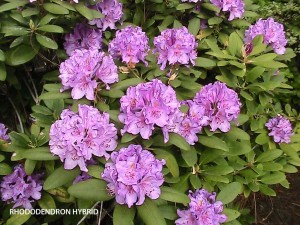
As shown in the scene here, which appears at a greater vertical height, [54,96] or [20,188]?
[54,96]

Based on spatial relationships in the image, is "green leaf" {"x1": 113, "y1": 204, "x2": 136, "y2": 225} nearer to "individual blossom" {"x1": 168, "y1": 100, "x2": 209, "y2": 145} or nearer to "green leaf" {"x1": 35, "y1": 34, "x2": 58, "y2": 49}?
"individual blossom" {"x1": 168, "y1": 100, "x2": 209, "y2": 145}

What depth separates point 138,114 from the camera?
1176 mm

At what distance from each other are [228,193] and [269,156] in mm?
589

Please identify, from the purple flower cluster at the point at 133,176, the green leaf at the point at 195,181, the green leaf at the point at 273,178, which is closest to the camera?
the purple flower cluster at the point at 133,176

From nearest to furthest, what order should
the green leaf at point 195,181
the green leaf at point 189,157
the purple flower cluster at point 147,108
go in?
the purple flower cluster at point 147,108
the green leaf at point 189,157
the green leaf at point 195,181

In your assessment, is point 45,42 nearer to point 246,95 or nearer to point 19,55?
point 19,55

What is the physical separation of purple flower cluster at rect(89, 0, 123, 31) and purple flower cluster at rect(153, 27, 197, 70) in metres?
0.31

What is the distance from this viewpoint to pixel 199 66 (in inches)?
66.2

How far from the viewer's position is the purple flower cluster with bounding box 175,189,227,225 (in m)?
1.30

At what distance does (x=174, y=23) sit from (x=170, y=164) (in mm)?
825

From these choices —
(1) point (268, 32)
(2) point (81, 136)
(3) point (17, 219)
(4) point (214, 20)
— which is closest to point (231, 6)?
(4) point (214, 20)

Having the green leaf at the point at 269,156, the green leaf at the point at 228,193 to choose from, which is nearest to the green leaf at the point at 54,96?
the green leaf at the point at 228,193

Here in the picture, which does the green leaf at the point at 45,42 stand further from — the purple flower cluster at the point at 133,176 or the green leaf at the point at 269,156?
the green leaf at the point at 269,156

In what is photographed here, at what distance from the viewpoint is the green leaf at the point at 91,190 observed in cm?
110
